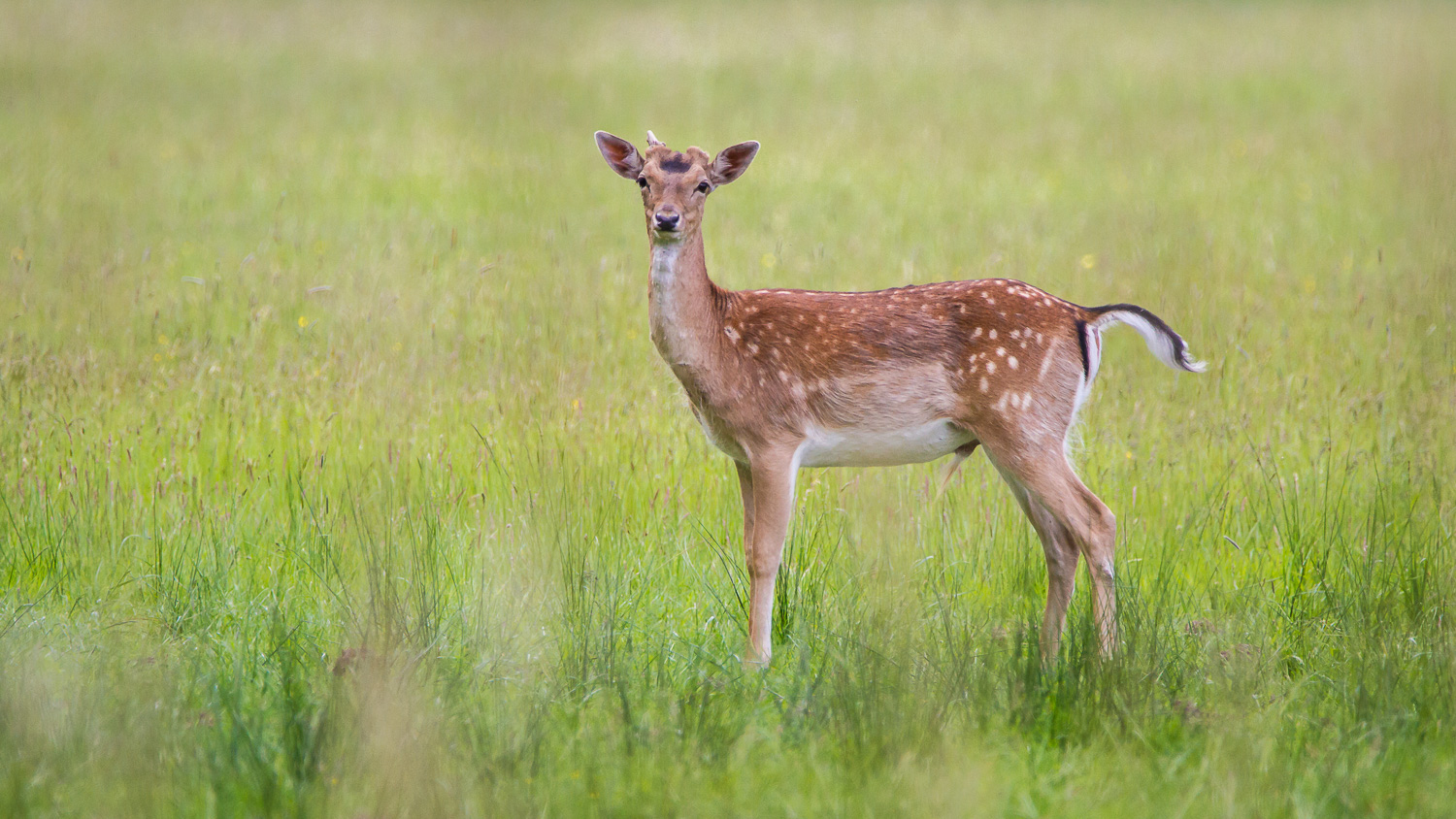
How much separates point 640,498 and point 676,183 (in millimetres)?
1566

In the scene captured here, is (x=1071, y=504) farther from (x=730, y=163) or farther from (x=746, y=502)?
(x=730, y=163)

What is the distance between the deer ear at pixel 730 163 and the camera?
15.6ft

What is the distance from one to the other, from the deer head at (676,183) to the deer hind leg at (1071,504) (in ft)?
4.23

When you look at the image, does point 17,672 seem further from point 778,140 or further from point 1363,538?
point 778,140

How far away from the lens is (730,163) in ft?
15.8

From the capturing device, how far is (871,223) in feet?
35.9

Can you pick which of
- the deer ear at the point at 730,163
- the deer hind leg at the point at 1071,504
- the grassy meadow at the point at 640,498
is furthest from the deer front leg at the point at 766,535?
the deer ear at the point at 730,163

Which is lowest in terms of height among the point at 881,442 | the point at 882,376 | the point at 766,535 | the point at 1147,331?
the point at 766,535

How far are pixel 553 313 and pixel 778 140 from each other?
6883 millimetres

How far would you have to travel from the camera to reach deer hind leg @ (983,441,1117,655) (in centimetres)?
452

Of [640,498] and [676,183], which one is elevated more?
[676,183]

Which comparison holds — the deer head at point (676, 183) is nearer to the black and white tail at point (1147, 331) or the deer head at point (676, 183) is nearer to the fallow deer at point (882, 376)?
the fallow deer at point (882, 376)

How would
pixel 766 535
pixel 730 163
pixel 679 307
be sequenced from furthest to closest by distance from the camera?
A: 1. pixel 730 163
2. pixel 679 307
3. pixel 766 535

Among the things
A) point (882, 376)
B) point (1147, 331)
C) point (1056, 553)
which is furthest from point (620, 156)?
point (1056, 553)
